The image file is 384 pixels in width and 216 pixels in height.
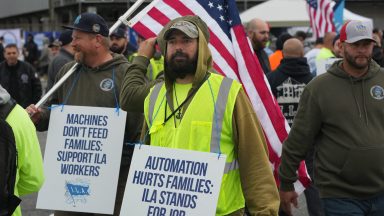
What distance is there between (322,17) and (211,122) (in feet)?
35.8

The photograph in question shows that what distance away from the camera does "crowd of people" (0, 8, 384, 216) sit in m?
3.84

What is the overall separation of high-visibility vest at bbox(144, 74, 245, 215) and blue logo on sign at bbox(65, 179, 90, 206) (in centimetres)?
169

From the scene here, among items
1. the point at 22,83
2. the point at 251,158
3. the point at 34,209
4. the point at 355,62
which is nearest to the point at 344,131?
the point at 355,62

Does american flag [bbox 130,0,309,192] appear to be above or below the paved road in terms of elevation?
above

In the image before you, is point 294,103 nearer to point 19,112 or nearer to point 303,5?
point 19,112

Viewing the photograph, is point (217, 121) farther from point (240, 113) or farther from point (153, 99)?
point (153, 99)

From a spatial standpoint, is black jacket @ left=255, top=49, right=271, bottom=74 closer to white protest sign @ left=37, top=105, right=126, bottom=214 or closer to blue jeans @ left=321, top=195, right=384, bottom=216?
white protest sign @ left=37, top=105, right=126, bottom=214

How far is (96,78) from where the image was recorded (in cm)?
561

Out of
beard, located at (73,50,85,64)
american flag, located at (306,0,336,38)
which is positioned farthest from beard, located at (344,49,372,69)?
american flag, located at (306,0,336,38)

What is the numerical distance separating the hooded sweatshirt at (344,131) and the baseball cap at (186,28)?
4.22 feet

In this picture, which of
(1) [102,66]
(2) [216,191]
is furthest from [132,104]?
(2) [216,191]

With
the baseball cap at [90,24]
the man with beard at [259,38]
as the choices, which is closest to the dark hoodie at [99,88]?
the baseball cap at [90,24]

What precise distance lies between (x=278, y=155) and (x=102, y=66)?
1.50 m

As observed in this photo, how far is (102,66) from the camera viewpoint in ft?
18.5
